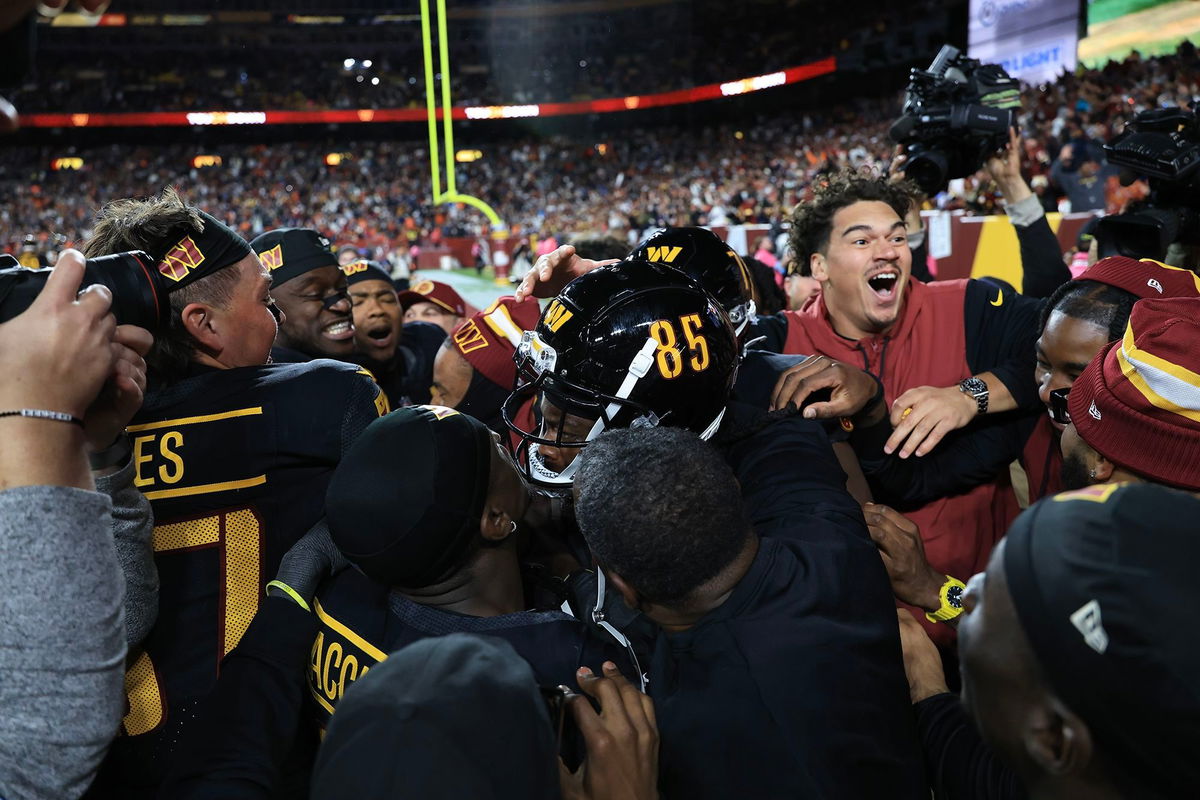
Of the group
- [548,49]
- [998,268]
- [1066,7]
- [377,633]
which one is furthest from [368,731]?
[548,49]

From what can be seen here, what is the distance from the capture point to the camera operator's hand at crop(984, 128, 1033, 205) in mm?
3240

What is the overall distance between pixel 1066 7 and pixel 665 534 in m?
20.7

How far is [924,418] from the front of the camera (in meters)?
2.32

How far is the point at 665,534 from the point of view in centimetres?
143

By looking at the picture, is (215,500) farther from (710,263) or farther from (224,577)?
(710,263)

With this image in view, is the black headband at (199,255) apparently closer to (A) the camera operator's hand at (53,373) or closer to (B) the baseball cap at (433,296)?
(A) the camera operator's hand at (53,373)

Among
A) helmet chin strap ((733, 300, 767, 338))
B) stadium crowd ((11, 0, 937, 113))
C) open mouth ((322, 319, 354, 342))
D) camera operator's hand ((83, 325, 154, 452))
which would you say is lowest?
open mouth ((322, 319, 354, 342))

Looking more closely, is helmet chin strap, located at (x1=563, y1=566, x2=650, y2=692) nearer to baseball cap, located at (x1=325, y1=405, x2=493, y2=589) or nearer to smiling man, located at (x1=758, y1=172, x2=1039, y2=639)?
baseball cap, located at (x1=325, y1=405, x2=493, y2=589)

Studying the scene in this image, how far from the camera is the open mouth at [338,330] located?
352 centimetres

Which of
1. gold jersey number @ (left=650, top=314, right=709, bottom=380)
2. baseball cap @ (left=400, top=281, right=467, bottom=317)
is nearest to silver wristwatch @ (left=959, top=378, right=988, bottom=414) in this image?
gold jersey number @ (left=650, top=314, right=709, bottom=380)

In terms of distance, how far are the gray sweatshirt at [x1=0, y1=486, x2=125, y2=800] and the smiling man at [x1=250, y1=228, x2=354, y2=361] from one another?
2181 mm

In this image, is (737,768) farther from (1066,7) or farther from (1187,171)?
(1066,7)

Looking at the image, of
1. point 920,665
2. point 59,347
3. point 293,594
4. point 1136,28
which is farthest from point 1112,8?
point 59,347

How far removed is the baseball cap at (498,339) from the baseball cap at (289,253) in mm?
689
